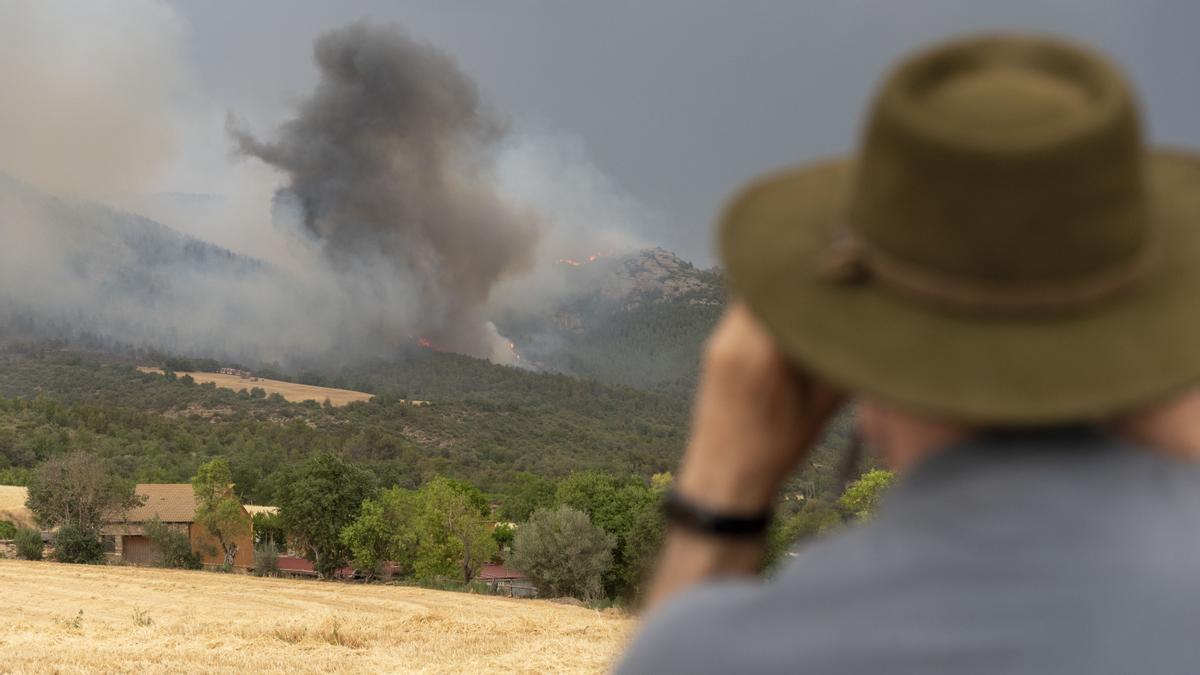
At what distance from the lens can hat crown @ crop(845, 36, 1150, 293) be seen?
114 cm

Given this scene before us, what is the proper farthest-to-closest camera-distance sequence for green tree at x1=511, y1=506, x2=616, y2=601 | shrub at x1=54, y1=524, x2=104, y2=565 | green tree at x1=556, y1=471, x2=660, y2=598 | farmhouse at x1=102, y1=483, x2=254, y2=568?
farmhouse at x1=102, y1=483, x2=254, y2=568, shrub at x1=54, y1=524, x2=104, y2=565, green tree at x1=556, y1=471, x2=660, y2=598, green tree at x1=511, y1=506, x2=616, y2=601

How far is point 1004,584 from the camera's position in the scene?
3.58 feet

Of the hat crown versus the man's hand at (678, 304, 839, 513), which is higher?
the hat crown

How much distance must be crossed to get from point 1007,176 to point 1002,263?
0.09 meters

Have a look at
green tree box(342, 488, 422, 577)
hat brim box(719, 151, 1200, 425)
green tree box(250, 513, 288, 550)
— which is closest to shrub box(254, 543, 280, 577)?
green tree box(342, 488, 422, 577)

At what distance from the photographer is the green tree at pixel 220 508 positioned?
6153 centimetres

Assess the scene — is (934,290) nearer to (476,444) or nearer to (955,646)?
(955,646)

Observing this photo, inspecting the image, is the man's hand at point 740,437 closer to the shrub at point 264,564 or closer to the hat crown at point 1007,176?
the hat crown at point 1007,176

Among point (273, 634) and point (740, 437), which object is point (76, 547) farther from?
point (740, 437)

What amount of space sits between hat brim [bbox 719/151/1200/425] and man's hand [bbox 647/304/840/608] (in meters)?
0.10

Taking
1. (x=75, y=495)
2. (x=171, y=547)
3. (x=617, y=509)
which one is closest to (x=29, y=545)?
(x=171, y=547)

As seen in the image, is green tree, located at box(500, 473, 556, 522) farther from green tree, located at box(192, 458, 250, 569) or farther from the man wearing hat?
the man wearing hat

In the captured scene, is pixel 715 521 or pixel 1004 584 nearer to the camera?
pixel 1004 584

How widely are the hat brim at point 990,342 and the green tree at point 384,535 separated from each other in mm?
57290
